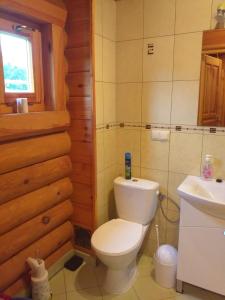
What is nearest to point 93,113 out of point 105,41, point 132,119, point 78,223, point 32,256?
point 132,119

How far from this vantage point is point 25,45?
167 cm

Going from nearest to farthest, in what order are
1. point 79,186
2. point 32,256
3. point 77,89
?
point 32,256 < point 77,89 < point 79,186

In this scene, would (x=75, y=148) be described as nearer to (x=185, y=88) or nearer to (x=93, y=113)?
(x=93, y=113)

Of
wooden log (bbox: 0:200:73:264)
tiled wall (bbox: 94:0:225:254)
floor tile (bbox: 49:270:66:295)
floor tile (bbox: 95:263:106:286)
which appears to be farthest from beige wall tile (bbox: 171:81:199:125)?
floor tile (bbox: 49:270:66:295)

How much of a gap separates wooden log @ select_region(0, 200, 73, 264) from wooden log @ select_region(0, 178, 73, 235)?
0.14ft

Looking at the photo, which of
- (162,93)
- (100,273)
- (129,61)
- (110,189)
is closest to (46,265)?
(100,273)

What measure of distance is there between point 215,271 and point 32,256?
50.9 inches

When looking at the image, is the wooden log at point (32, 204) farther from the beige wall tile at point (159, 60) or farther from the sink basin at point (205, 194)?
the beige wall tile at point (159, 60)

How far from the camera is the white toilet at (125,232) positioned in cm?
170

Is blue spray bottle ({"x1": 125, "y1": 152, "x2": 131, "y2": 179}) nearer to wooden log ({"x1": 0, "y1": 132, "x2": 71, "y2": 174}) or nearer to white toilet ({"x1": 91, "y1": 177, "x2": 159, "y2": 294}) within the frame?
white toilet ({"x1": 91, "y1": 177, "x2": 159, "y2": 294})

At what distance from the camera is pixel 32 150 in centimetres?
166

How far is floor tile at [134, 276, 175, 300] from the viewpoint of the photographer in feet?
5.92

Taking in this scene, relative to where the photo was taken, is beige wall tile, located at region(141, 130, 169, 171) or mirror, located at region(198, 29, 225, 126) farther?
beige wall tile, located at region(141, 130, 169, 171)

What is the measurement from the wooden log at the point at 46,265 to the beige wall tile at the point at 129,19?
188 cm
